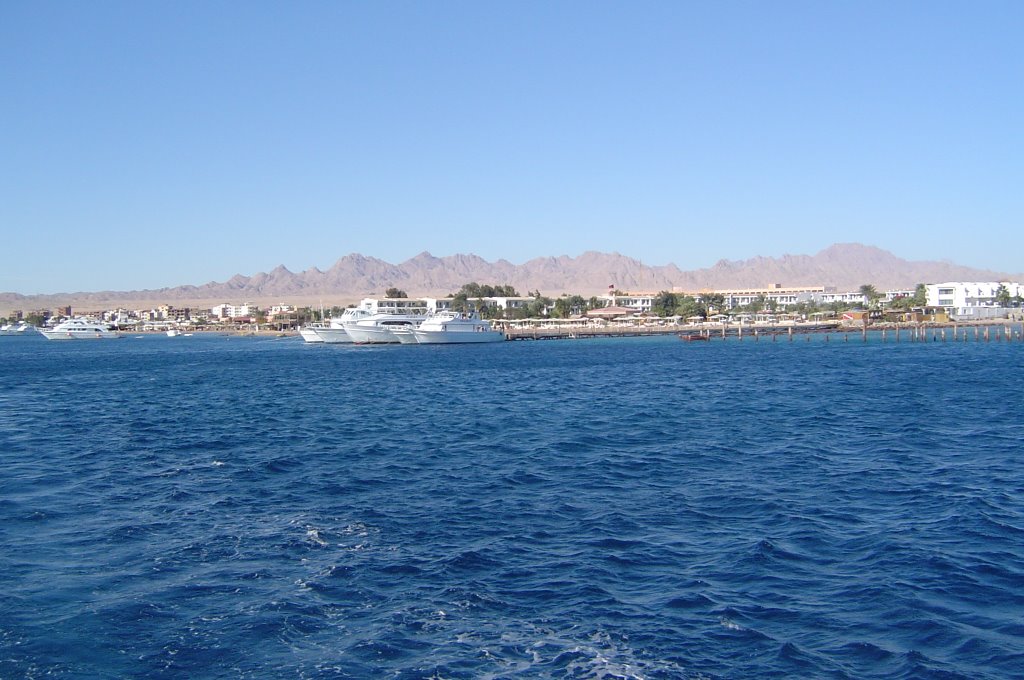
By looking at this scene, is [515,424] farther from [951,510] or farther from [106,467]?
[951,510]

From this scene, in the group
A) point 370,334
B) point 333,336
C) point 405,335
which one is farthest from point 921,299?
point 333,336

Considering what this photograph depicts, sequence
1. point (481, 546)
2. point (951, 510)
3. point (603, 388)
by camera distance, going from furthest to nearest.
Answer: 1. point (603, 388)
2. point (951, 510)
3. point (481, 546)

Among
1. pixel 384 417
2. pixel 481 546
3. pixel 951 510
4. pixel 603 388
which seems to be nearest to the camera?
pixel 481 546

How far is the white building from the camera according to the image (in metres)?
148

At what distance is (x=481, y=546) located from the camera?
15.2 metres

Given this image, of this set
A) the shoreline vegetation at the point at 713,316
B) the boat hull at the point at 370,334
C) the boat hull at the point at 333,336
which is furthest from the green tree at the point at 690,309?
the boat hull at the point at 333,336

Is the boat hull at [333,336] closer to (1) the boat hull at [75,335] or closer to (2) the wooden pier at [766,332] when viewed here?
(2) the wooden pier at [766,332]

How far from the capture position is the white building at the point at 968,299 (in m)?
148

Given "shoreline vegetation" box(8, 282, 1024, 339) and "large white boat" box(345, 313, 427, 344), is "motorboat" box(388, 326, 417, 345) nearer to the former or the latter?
"large white boat" box(345, 313, 427, 344)

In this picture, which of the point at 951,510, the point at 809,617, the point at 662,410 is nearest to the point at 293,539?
the point at 809,617

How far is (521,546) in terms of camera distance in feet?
49.7

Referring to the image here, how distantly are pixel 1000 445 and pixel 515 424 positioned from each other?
1563 cm

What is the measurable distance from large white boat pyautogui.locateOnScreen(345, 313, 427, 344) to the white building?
96.8m

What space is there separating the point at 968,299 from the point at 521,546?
520ft
